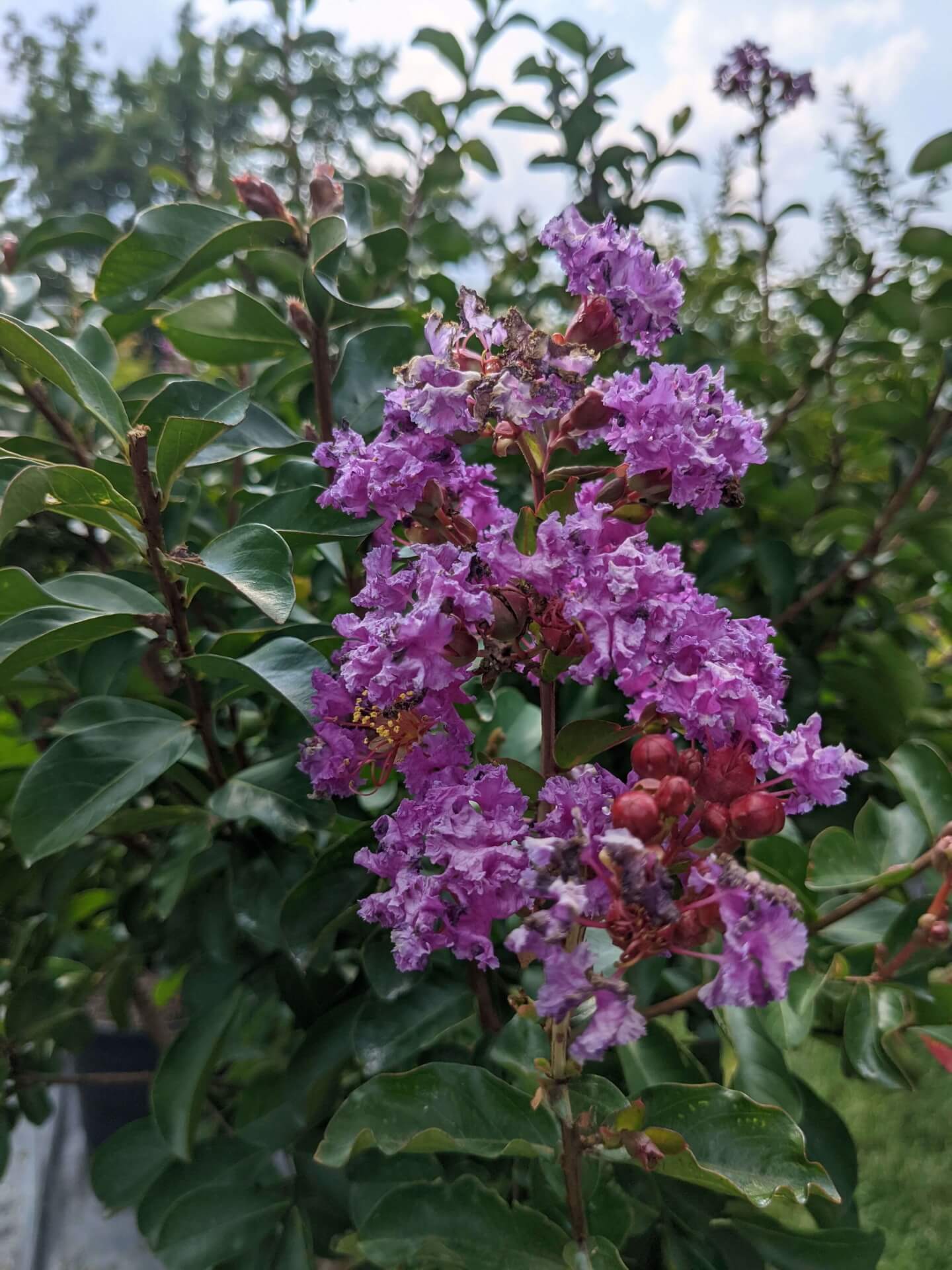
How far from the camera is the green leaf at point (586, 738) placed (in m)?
0.53

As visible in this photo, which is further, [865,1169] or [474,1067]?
[865,1169]

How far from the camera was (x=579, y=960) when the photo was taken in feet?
1.33

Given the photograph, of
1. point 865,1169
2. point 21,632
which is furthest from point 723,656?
point 865,1169

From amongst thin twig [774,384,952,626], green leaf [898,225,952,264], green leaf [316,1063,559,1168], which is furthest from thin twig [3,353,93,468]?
green leaf [898,225,952,264]

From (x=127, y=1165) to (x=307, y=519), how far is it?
70 centimetres

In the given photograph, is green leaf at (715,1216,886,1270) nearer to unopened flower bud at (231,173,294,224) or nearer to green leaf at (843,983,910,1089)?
green leaf at (843,983,910,1089)

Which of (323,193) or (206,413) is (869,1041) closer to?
(206,413)

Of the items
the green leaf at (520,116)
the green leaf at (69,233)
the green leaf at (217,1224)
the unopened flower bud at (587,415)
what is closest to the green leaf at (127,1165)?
the green leaf at (217,1224)

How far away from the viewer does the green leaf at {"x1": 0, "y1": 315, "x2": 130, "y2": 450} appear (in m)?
0.54

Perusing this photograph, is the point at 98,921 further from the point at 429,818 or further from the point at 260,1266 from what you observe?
the point at 429,818

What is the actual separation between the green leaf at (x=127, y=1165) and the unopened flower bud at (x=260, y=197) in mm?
874

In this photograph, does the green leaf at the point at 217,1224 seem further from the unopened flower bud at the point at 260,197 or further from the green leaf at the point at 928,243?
the green leaf at the point at 928,243

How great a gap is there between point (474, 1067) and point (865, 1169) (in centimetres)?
99

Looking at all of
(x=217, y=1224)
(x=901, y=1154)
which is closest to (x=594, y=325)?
(x=217, y=1224)
